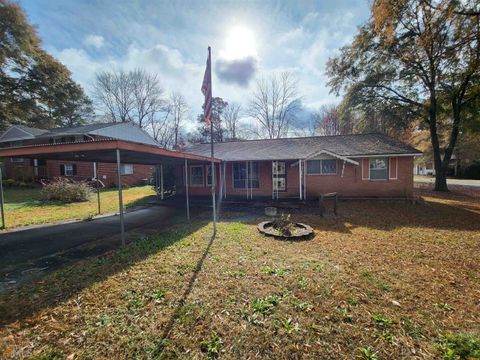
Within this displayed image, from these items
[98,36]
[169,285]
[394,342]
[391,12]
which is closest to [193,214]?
[169,285]

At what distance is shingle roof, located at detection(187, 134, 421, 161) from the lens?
40.4 feet

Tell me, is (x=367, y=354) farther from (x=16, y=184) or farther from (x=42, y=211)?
(x=16, y=184)

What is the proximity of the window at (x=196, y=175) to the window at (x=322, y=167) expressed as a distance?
7273 millimetres

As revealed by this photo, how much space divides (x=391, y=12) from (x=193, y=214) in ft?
36.1

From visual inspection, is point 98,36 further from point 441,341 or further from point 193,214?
point 441,341

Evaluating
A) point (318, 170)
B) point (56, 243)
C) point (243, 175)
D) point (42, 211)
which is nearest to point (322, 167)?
point (318, 170)

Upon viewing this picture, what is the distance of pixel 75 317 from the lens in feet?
9.28

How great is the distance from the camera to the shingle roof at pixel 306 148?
12.3 m

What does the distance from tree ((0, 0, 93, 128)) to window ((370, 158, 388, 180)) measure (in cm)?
3189

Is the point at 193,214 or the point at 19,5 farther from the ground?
the point at 19,5

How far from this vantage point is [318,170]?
12992 mm

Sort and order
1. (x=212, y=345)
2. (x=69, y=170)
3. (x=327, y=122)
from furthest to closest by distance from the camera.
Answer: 1. (x=327, y=122)
2. (x=69, y=170)
3. (x=212, y=345)

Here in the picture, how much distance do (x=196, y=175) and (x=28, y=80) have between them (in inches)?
898

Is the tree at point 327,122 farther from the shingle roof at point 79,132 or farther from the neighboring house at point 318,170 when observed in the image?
the shingle roof at point 79,132
